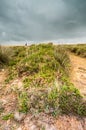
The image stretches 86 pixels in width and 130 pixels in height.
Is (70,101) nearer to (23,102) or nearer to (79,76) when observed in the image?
(23,102)

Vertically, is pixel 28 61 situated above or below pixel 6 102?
above

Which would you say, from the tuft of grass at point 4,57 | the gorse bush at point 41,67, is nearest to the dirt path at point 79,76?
the gorse bush at point 41,67

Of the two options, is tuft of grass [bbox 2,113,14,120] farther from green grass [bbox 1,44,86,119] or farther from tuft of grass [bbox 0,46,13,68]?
tuft of grass [bbox 0,46,13,68]

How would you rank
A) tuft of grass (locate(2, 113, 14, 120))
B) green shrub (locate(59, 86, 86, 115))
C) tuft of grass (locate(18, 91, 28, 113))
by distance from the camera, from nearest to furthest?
1. tuft of grass (locate(2, 113, 14, 120))
2. tuft of grass (locate(18, 91, 28, 113))
3. green shrub (locate(59, 86, 86, 115))

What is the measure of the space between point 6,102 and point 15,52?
4.42 m

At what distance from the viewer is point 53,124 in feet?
16.6

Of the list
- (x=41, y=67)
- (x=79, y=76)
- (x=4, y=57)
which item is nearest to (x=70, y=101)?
(x=41, y=67)

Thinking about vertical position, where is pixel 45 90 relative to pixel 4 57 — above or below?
below

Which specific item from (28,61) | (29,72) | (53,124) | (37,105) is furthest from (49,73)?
(53,124)

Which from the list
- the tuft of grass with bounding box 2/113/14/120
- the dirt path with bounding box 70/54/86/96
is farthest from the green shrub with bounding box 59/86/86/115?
the tuft of grass with bounding box 2/113/14/120

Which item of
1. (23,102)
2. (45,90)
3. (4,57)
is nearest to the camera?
(23,102)

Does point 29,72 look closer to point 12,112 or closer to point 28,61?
point 28,61

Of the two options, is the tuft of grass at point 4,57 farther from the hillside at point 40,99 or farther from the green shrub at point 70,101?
the green shrub at point 70,101

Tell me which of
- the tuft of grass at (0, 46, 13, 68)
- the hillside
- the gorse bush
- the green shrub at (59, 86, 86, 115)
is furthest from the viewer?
the tuft of grass at (0, 46, 13, 68)
